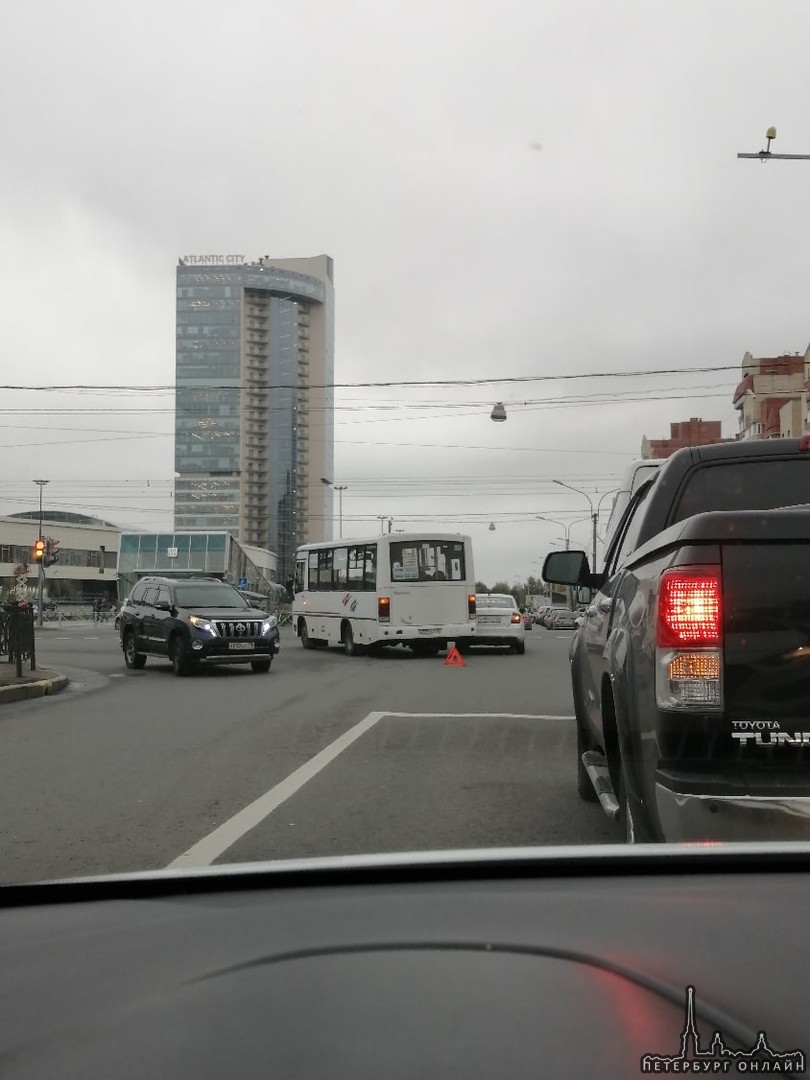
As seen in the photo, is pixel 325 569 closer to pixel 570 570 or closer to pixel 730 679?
pixel 570 570

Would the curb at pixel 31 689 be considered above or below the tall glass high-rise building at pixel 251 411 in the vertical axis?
below

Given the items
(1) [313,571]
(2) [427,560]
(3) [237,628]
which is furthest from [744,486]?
(1) [313,571]

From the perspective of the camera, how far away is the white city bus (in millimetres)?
24375

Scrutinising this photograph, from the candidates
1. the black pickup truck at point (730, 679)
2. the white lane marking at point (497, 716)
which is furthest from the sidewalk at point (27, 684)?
the black pickup truck at point (730, 679)

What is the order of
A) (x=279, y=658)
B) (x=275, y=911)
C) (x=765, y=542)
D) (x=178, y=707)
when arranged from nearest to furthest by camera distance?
(x=275, y=911) → (x=765, y=542) → (x=178, y=707) → (x=279, y=658)

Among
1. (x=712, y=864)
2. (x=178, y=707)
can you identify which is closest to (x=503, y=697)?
(x=178, y=707)

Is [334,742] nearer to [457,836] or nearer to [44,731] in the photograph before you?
[44,731]

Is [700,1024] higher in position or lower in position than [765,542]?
lower

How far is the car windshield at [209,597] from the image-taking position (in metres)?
20.7

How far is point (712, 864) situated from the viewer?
75.5 inches

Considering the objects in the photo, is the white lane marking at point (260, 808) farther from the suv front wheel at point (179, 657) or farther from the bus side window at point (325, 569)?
the bus side window at point (325, 569)

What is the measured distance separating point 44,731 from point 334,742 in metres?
3.29

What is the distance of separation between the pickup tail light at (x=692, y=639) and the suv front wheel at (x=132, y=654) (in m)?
18.9

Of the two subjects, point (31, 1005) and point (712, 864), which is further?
point (712, 864)
